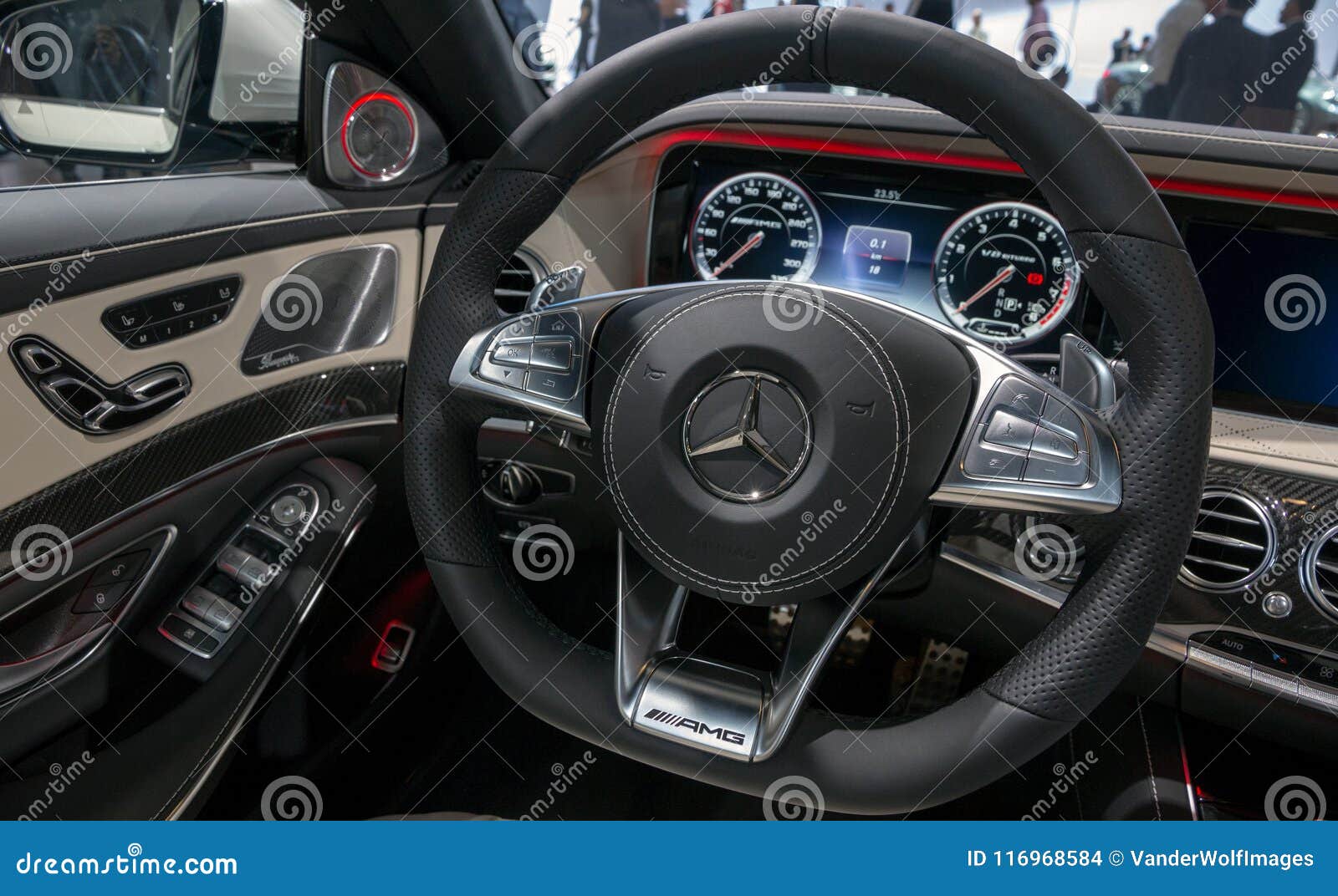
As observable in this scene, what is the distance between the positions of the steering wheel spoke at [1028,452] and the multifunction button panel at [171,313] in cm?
99

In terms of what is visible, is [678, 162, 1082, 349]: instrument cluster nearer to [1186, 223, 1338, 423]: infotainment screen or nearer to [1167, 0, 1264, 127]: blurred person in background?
[1186, 223, 1338, 423]: infotainment screen

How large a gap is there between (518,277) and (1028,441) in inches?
39.2

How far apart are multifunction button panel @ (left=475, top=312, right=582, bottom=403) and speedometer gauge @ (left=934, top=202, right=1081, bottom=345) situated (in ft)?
2.39

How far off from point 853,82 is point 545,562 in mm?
1001

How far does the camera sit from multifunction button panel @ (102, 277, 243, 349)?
4.04ft

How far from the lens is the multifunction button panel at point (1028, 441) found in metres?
0.84

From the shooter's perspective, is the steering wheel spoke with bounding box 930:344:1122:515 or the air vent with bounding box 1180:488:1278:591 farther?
the air vent with bounding box 1180:488:1278:591

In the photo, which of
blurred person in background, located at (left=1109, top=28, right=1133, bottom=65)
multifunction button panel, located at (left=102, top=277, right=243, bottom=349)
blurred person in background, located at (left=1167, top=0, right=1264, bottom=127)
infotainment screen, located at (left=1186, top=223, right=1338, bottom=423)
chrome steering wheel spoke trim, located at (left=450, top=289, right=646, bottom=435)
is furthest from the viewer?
blurred person in background, located at (left=1109, top=28, right=1133, bottom=65)

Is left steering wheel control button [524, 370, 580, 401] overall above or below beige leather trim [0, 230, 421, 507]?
above

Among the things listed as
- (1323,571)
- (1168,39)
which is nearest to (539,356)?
(1323,571)

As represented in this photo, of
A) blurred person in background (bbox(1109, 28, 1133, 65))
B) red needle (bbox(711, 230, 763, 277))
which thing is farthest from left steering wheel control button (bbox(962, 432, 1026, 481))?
blurred person in background (bbox(1109, 28, 1133, 65))

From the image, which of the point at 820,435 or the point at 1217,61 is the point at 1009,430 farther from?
the point at 1217,61

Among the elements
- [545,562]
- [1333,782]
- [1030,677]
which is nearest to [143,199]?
[545,562]

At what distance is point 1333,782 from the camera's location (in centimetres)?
135
